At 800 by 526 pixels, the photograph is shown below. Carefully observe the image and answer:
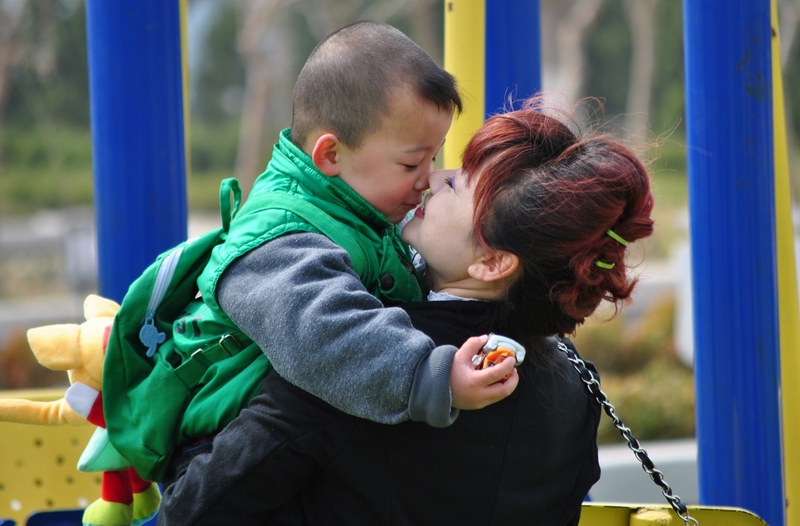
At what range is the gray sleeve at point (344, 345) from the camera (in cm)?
132

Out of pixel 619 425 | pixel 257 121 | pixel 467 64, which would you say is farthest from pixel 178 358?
pixel 257 121

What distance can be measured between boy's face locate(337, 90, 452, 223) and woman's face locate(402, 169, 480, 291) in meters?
0.06

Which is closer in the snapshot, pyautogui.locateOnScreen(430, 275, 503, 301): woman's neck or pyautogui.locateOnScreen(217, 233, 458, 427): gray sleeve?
pyautogui.locateOnScreen(217, 233, 458, 427): gray sleeve

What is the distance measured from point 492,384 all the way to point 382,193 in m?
0.44

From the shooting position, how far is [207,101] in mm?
23562

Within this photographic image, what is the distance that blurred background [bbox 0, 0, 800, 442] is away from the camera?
24.8 feet

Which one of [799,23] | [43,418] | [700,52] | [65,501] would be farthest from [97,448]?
[799,23]

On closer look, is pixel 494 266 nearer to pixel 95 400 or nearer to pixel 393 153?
pixel 393 153

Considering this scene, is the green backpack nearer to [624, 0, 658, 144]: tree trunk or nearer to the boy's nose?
the boy's nose

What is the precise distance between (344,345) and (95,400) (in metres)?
0.64

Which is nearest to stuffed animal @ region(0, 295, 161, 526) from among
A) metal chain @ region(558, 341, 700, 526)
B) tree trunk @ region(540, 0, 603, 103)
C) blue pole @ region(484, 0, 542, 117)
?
metal chain @ region(558, 341, 700, 526)

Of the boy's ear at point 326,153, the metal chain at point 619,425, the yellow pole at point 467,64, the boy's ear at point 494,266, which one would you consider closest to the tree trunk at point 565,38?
the yellow pole at point 467,64

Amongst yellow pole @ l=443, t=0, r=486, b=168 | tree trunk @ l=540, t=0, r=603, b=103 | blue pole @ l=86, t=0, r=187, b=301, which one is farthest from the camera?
tree trunk @ l=540, t=0, r=603, b=103

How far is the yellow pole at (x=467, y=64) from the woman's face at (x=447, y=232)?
2.55 ft
